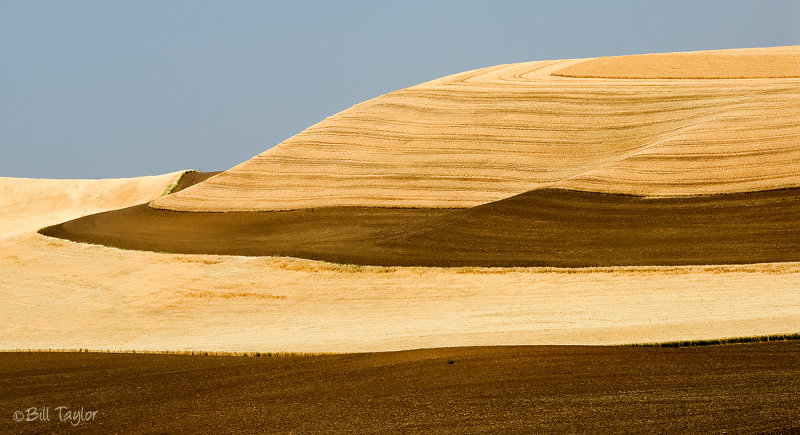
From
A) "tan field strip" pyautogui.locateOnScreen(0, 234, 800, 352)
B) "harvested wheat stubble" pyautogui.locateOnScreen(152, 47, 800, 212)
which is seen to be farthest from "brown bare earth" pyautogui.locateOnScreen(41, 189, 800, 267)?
"harvested wheat stubble" pyautogui.locateOnScreen(152, 47, 800, 212)

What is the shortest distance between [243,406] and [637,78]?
3967 cm

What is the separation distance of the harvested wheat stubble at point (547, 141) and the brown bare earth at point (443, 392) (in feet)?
64.6

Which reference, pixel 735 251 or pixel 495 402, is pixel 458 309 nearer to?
pixel 735 251

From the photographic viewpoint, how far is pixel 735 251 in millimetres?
27250

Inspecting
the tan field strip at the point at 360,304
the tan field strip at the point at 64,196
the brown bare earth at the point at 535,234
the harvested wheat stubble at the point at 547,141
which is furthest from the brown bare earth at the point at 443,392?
the tan field strip at the point at 64,196

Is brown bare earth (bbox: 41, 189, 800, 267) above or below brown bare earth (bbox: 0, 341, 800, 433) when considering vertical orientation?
below

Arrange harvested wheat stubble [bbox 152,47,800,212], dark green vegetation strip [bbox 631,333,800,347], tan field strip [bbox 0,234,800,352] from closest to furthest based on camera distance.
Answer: dark green vegetation strip [bbox 631,333,800,347] → tan field strip [bbox 0,234,800,352] → harvested wheat stubble [bbox 152,47,800,212]

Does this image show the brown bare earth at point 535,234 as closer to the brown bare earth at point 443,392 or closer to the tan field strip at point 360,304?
the tan field strip at point 360,304

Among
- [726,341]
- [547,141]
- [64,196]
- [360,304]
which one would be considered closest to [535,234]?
[360,304]

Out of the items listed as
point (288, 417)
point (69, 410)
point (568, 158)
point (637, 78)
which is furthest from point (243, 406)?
point (637, 78)

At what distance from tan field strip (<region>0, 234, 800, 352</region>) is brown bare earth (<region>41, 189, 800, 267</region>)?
1115mm

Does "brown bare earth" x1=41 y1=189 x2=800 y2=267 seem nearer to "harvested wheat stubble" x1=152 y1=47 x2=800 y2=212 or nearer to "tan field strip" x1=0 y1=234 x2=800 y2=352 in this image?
"tan field strip" x1=0 y1=234 x2=800 y2=352

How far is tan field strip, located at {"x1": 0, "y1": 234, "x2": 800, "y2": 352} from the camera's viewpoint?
65.0 ft

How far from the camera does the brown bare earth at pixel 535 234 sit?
28.2m
